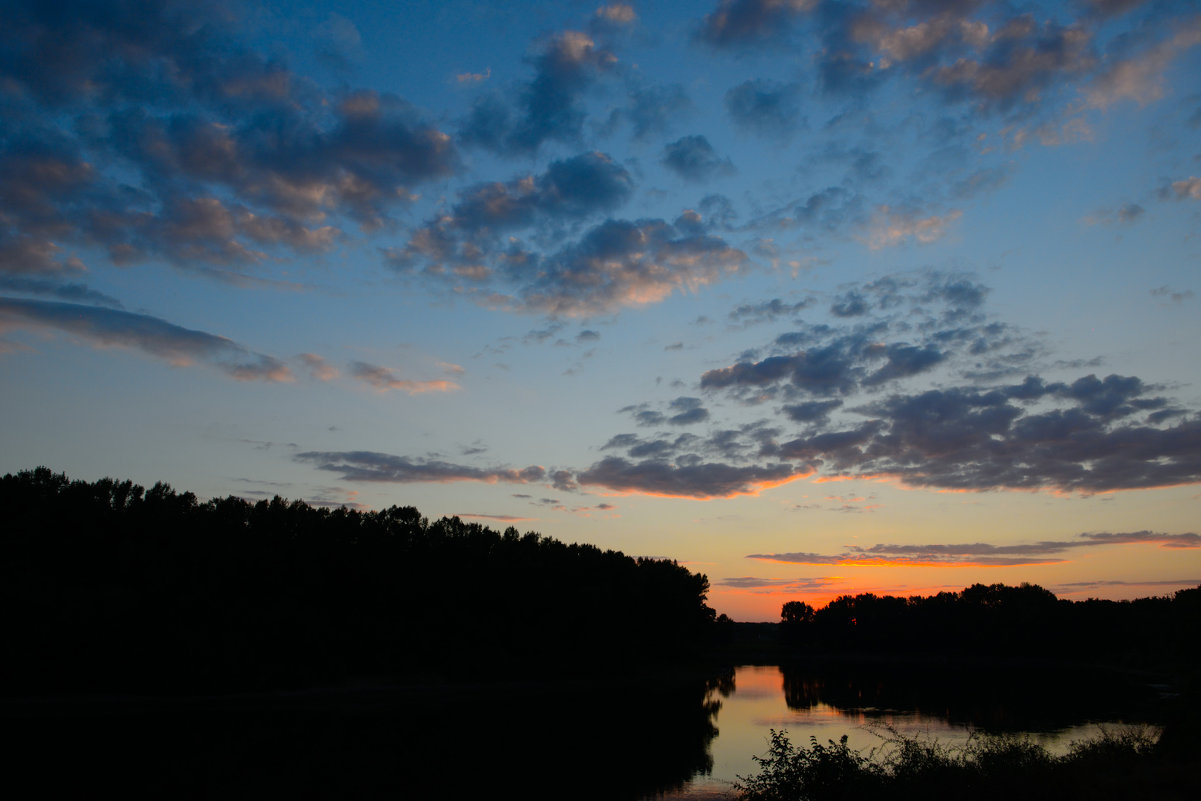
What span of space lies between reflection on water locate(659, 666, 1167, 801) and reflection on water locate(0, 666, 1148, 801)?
0.25m

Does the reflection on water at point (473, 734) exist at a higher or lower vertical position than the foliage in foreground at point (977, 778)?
lower

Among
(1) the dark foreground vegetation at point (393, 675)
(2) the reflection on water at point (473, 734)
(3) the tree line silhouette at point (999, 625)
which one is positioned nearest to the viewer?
(1) the dark foreground vegetation at point (393, 675)

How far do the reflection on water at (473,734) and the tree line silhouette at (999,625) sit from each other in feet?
191

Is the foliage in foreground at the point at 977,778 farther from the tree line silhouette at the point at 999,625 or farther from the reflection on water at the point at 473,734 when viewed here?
the tree line silhouette at the point at 999,625

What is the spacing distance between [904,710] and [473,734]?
32353 millimetres

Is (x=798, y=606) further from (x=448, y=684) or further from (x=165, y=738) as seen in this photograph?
(x=165, y=738)

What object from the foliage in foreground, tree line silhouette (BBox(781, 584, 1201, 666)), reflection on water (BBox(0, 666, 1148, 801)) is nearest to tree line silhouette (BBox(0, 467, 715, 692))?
reflection on water (BBox(0, 666, 1148, 801))

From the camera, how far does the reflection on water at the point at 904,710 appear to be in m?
35.7

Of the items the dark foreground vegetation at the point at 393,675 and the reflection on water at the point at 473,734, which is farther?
the reflection on water at the point at 473,734

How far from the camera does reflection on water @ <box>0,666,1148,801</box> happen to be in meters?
26.8

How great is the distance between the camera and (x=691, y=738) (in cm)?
4012

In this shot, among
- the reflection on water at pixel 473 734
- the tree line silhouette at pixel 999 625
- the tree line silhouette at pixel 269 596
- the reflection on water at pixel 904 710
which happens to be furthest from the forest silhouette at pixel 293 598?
the tree line silhouette at pixel 999 625

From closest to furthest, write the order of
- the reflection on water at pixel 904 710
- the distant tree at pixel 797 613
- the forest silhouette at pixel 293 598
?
the reflection on water at pixel 904 710 < the forest silhouette at pixel 293 598 < the distant tree at pixel 797 613

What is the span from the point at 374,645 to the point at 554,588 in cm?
2142
